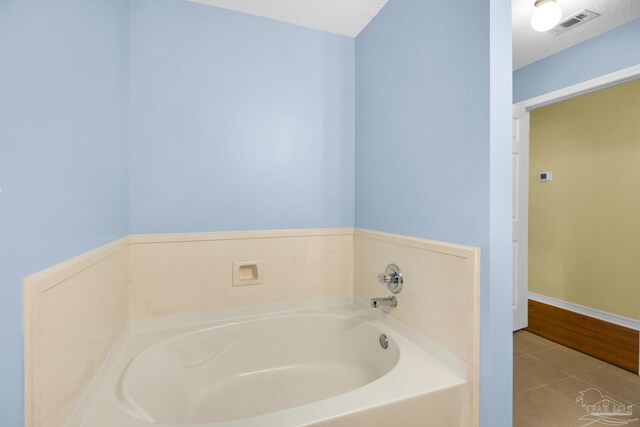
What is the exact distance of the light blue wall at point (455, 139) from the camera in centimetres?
105

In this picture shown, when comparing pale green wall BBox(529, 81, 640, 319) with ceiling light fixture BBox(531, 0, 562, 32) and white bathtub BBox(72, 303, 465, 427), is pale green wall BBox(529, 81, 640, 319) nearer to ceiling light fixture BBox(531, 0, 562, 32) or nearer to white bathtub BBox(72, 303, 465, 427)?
ceiling light fixture BBox(531, 0, 562, 32)

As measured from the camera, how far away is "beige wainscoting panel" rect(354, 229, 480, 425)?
3.50ft

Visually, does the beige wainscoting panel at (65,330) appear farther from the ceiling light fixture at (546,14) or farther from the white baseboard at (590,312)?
the white baseboard at (590,312)

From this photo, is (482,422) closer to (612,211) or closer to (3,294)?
(3,294)

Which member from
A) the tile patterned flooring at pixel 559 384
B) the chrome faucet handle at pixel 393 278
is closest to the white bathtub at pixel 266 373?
the chrome faucet handle at pixel 393 278

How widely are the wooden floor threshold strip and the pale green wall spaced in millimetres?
217

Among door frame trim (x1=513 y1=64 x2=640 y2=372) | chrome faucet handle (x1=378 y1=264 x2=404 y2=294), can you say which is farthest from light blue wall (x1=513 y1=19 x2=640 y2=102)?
chrome faucet handle (x1=378 y1=264 x2=404 y2=294)

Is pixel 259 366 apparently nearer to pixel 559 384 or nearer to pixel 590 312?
pixel 559 384

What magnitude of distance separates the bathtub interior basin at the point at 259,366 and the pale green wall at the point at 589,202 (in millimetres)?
2825

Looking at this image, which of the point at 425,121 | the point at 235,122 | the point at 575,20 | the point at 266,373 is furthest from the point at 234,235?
the point at 575,20

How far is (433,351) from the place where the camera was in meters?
1.25

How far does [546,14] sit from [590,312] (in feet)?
9.38

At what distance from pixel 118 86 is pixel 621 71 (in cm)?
300

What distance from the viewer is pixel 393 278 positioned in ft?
4.88
